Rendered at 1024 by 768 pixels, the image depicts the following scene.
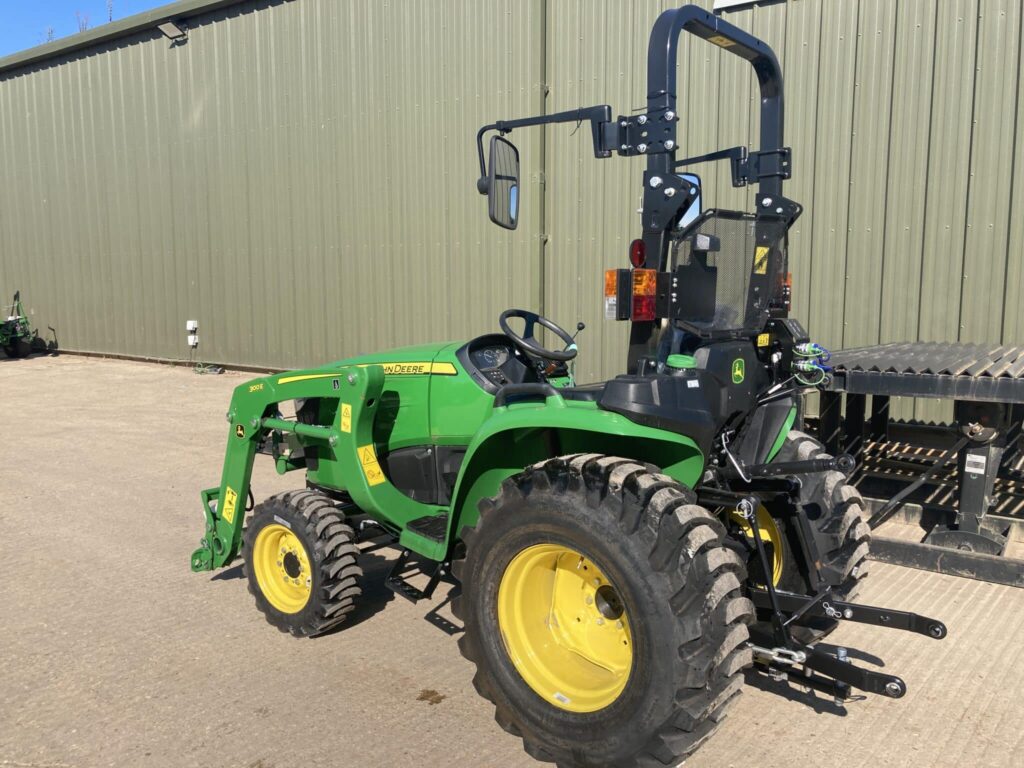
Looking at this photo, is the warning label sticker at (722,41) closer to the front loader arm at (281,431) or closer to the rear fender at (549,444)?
the rear fender at (549,444)

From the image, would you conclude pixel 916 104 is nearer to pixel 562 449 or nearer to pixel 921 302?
pixel 921 302

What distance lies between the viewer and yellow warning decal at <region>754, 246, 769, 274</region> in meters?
3.23

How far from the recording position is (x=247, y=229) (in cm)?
1291

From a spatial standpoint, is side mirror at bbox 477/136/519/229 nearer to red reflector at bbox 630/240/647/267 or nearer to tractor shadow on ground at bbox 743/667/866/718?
red reflector at bbox 630/240/647/267

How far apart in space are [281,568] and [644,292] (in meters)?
2.35

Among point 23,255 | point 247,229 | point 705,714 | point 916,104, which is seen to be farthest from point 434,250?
point 23,255

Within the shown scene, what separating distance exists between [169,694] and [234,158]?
11052mm

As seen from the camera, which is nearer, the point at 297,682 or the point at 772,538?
the point at 297,682

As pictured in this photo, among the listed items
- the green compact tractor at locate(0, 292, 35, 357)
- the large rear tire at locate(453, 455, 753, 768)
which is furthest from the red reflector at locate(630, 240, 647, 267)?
the green compact tractor at locate(0, 292, 35, 357)

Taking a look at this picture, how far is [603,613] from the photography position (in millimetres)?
2861

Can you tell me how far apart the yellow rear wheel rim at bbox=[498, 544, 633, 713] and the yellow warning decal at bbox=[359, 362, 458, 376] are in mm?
1185

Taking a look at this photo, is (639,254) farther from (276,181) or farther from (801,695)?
(276,181)

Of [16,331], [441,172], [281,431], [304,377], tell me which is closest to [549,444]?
[304,377]

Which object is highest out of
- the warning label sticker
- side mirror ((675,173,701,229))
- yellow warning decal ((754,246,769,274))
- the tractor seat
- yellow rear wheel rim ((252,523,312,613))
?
the warning label sticker
